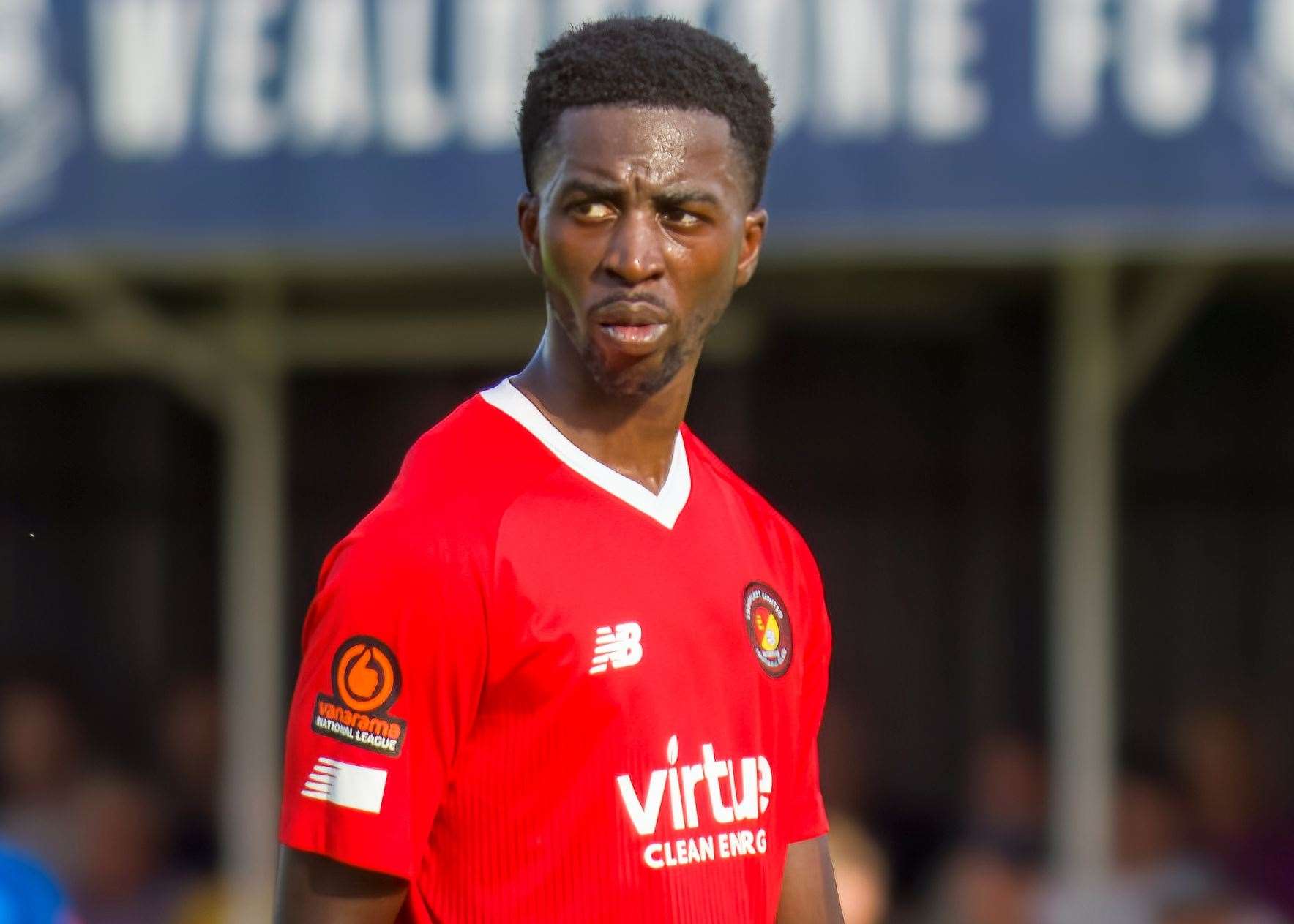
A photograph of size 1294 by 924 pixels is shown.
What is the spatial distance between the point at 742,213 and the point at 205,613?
506 cm

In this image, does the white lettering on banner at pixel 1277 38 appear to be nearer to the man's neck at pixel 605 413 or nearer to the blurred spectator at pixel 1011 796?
the blurred spectator at pixel 1011 796

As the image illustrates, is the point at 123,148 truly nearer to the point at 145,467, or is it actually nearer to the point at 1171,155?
the point at 145,467

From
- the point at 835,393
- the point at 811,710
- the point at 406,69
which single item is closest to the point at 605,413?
the point at 811,710

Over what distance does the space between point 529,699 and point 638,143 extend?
1.72 feet

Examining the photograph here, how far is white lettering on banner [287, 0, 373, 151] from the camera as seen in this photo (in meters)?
4.87

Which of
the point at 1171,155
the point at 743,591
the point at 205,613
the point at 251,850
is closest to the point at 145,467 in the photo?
the point at 205,613

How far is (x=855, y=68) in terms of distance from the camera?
4.76 meters

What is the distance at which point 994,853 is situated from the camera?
5590 mm

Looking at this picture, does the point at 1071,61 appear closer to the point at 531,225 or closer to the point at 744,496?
the point at 744,496

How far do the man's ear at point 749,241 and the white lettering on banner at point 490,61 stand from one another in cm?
292

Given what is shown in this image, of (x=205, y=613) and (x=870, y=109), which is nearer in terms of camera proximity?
(x=870, y=109)

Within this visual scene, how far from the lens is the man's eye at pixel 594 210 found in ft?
5.95

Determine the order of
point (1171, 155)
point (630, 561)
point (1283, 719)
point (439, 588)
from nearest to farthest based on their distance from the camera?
point (439, 588)
point (630, 561)
point (1171, 155)
point (1283, 719)

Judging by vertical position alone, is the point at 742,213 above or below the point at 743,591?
above
